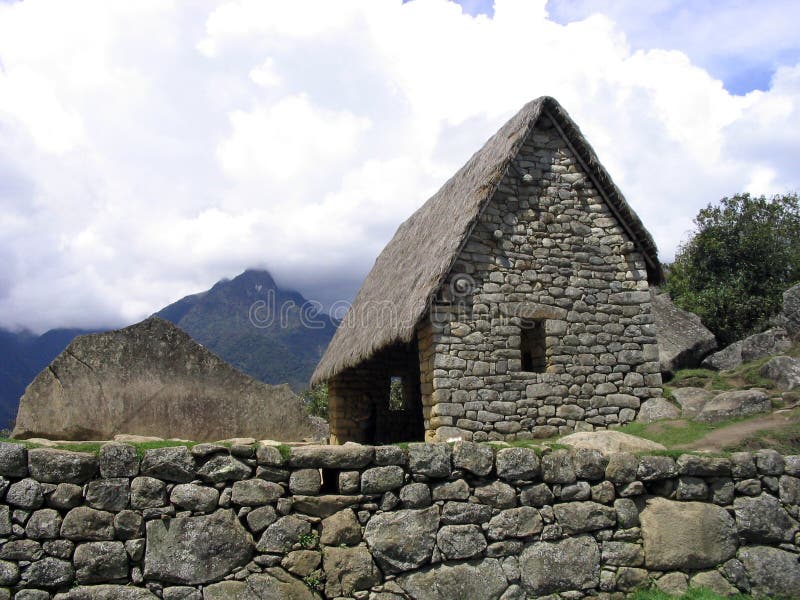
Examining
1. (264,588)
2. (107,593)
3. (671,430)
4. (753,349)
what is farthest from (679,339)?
(107,593)

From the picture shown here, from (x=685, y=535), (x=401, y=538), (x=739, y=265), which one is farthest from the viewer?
(x=739, y=265)

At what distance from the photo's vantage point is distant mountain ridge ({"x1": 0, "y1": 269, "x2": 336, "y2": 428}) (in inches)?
1657

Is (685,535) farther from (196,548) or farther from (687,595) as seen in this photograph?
(196,548)

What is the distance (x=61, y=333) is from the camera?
5122 centimetres

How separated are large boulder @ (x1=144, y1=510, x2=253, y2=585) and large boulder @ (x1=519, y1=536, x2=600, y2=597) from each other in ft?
7.20

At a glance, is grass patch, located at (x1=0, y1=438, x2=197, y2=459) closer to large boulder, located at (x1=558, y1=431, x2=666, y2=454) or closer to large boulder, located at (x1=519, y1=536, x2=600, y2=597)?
large boulder, located at (x1=519, y1=536, x2=600, y2=597)

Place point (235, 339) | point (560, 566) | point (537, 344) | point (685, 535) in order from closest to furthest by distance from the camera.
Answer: point (560, 566) < point (685, 535) < point (537, 344) < point (235, 339)

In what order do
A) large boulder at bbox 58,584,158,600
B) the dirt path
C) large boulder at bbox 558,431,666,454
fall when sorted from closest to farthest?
large boulder at bbox 58,584,158,600
large boulder at bbox 558,431,666,454
the dirt path

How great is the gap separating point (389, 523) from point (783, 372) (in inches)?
356

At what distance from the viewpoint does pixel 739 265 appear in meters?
20.8

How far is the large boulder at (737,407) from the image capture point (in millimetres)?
9891

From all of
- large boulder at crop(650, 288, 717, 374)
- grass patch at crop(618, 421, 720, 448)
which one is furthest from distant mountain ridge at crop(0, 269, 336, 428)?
grass patch at crop(618, 421, 720, 448)

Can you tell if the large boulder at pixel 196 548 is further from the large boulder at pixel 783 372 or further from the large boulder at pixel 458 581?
the large boulder at pixel 783 372

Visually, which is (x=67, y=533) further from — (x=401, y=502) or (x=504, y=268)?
(x=504, y=268)
